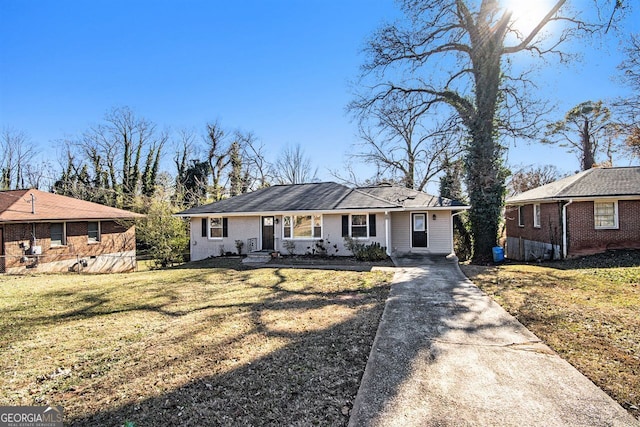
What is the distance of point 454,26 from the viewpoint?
53.4 ft

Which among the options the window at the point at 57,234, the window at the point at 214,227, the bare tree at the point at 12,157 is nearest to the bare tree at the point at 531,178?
the window at the point at 214,227

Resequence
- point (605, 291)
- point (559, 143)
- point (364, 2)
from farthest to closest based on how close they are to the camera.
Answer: point (559, 143), point (364, 2), point (605, 291)

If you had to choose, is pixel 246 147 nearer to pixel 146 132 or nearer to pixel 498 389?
pixel 146 132

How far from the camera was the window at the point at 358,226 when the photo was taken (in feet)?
49.3

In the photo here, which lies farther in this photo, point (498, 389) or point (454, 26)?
point (454, 26)

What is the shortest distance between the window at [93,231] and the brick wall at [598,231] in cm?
2475

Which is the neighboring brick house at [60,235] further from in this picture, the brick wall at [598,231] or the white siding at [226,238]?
the brick wall at [598,231]

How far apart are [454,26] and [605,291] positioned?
14.4 metres

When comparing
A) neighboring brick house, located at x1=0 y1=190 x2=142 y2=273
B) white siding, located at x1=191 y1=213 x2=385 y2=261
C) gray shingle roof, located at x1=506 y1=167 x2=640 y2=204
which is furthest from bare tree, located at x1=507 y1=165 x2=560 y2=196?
neighboring brick house, located at x1=0 y1=190 x2=142 y2=273

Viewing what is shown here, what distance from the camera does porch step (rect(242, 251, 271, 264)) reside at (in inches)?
580

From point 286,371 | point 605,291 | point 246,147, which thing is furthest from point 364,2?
point 246,147

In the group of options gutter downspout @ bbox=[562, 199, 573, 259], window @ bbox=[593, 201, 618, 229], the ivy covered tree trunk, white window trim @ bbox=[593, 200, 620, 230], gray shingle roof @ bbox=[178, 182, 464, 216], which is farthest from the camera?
the ivy covered tree trunk

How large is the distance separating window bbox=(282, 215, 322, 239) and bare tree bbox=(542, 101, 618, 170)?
89.7ft

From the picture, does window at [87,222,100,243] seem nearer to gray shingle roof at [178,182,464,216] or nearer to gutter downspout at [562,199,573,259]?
gray shingle roof at [178,182,464,216]
